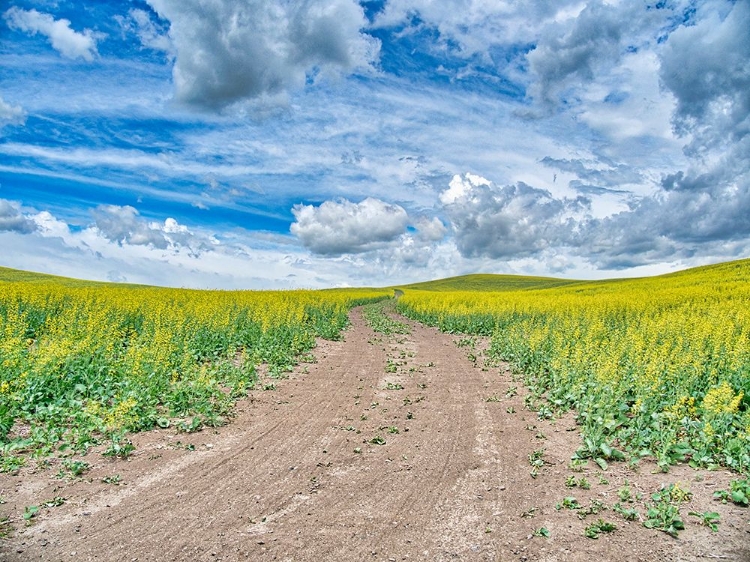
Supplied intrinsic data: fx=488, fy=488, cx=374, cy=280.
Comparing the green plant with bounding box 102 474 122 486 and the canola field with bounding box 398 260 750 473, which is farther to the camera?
the canola field with bounding box 398 260 750 473

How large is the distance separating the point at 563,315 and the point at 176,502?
2215 centimetres

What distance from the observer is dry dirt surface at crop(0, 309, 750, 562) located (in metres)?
5.37

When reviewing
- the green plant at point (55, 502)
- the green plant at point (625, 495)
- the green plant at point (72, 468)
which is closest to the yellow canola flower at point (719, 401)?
the green plant at point (625, 495)

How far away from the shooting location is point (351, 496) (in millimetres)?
6688

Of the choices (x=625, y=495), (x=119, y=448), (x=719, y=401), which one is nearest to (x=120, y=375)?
(x=119, y=448)

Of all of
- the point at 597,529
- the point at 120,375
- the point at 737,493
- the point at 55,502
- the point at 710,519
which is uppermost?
the point at 120,375

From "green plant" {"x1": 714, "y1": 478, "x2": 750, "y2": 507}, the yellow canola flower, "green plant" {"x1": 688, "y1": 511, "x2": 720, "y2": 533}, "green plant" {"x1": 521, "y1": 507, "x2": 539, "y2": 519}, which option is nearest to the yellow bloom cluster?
"green plant" {"x1": 521, "y1": 507, "x2": 539, "y2": 519}

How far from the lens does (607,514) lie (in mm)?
6203

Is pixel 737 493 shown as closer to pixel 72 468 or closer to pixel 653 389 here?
pixel 653 389

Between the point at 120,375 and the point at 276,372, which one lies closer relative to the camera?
the point at 120,375

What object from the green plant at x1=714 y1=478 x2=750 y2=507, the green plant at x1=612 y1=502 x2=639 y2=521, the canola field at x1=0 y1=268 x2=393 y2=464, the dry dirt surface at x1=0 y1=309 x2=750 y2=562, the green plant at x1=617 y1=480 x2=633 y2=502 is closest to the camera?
the dry dirt surface at x1=0 y1=309 x2=750 y2=562

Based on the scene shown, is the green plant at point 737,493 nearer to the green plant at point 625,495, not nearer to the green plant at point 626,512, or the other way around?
the green plant at point 625,495

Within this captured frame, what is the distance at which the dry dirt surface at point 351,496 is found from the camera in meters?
5.37

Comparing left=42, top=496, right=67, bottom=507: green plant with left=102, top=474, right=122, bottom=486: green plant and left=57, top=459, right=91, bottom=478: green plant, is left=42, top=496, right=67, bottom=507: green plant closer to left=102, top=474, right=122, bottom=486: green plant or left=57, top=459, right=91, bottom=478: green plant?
left=102, top=474, right=122, bottom=486: green plant
